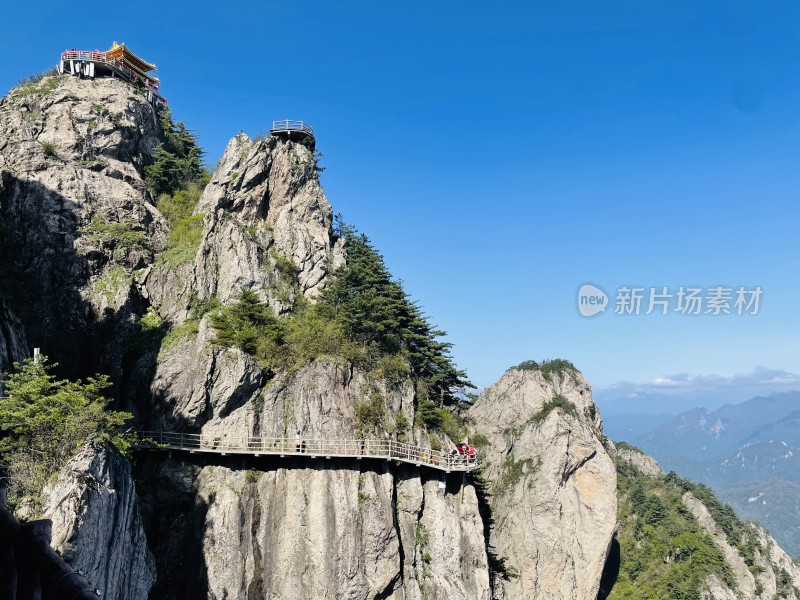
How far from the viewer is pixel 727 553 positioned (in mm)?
65312

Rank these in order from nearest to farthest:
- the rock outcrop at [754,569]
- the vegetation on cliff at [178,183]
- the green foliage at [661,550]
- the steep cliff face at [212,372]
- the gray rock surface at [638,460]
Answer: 1. the steep cliff face at [212,372]
2. the vegetation on cliff at [178,183]
3. the green foliage at [661,550]
4. the rock outcrop at [754,569]
5. the gray rock surface at [638,460]

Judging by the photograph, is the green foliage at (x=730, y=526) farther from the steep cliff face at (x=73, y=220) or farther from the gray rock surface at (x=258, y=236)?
the steep cliff face at (x=73, y=220)

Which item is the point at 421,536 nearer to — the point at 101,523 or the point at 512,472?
the point at 512,472

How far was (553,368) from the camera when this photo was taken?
212 feet

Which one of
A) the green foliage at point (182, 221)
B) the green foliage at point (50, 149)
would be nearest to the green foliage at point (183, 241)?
the green foliage at point (182, 221)

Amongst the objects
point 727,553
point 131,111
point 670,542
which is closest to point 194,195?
point 131,111

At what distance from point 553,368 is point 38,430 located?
51.7 metres

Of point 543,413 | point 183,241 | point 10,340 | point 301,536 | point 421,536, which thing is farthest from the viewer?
point 543,413

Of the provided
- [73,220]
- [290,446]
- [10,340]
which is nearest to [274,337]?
[290,446]

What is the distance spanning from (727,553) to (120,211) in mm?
68215

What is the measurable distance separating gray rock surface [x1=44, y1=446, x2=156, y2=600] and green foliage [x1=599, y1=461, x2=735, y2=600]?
4886 cm

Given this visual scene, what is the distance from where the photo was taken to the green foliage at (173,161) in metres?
49.2

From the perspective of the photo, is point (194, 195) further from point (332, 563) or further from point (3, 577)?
point (3, 577)

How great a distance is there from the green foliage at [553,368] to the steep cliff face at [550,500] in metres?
4.68
